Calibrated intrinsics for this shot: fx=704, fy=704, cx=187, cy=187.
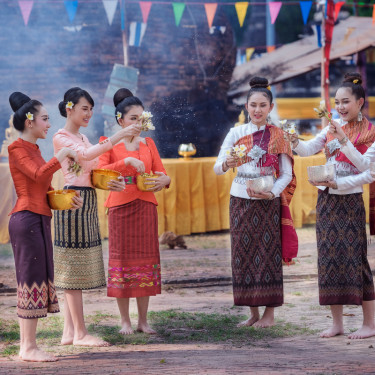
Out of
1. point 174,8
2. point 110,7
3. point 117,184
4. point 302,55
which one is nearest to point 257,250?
point 117,184

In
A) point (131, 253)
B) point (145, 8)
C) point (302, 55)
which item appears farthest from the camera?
point (302, 55)

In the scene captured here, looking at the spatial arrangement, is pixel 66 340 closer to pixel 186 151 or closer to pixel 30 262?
pixel 30 262

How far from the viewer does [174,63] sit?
1091 cm

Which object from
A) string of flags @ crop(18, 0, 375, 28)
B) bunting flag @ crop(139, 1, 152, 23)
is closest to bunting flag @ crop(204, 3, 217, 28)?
string of flags @ crop(18, 0, 375, 28)

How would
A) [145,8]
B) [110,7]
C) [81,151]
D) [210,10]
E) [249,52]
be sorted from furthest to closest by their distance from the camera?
1. [249,52]
2. [210,10]
3. [110,7]
4. [145,8]
5. [81,151]

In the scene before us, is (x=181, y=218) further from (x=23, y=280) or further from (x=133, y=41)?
(x=23, y=280)

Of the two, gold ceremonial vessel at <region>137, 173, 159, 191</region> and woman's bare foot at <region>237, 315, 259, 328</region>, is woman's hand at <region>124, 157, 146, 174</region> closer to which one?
gold ceremonial vessel at <region>137, 173, 159, 191</region>

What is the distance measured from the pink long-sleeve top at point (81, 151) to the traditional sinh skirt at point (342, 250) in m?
1.43

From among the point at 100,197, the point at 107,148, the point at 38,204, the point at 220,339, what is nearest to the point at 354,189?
the point at 220,339

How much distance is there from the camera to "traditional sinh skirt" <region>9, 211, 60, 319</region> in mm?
3879

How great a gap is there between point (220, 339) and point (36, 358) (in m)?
1.16

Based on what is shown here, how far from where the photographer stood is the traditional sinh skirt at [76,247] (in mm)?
4297

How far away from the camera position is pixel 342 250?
14.5ft

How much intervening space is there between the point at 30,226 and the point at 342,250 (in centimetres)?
192
